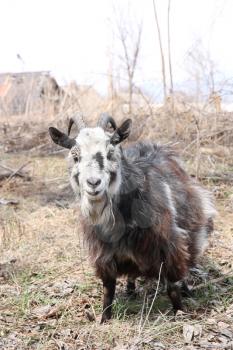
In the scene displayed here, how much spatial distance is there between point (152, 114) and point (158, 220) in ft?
17.2

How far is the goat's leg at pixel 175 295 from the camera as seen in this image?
13.6ft

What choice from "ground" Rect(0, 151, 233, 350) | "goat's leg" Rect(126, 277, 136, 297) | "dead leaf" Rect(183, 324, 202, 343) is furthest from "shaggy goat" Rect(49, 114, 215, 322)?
"dead leaf" Rect(183, 324, 202, 343)

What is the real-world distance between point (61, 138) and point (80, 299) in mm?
1455

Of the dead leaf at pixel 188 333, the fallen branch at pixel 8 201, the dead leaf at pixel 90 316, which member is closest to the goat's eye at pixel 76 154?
the dead leaf at pixel 90 316

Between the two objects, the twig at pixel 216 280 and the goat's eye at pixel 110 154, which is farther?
the twig at pixel 216 280

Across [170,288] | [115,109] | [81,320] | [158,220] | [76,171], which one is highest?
[115,109]

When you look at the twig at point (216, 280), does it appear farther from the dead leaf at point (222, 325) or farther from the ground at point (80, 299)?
the dead leaf at point (222, 325)

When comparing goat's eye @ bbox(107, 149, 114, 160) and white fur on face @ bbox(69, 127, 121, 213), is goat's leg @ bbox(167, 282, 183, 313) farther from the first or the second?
goat's eye @ bbox(107, 149, 114, 160)

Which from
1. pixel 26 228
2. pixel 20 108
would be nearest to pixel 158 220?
pixel 26 228

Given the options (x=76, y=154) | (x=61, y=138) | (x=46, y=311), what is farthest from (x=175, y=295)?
(x=61, y=138)

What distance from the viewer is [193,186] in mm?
4969

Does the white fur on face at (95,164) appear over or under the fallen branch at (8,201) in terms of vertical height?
over

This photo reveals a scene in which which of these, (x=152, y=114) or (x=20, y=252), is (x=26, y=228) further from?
(x=152, y=114)

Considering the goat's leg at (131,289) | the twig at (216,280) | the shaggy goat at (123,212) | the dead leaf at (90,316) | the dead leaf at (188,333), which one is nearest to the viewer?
the dead leaf at (188,333)
